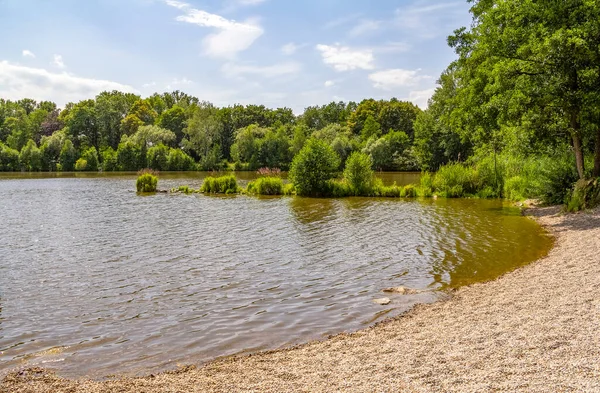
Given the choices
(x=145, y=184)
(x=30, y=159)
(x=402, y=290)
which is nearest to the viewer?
(x=402, y=290)

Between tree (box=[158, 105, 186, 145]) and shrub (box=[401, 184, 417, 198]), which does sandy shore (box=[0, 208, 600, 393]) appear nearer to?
shrub (box=[401, 184, 417, 198])

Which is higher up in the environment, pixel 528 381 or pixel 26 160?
pixel 26 160

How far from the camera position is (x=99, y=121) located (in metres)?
108

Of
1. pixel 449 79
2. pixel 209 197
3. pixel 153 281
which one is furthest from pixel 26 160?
pixel 153 281

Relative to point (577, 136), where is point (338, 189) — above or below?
below

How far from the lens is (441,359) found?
6.33 meters

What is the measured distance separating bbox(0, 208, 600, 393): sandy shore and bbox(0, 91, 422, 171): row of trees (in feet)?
231

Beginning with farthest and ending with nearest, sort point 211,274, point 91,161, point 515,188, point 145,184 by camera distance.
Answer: point 91,161 < point 145,184 < point 515,188 < point 211,274

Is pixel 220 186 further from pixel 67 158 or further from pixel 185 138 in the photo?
pixel 67 158

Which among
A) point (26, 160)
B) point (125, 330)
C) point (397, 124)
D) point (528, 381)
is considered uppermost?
point (397, 124)

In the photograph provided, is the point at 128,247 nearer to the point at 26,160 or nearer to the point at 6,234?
the point at 6,234

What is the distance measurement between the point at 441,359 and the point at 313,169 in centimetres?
2959

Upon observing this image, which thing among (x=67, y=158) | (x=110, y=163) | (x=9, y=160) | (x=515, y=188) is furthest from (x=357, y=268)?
(x=9, y=160)

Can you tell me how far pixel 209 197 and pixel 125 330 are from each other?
91.2ft
